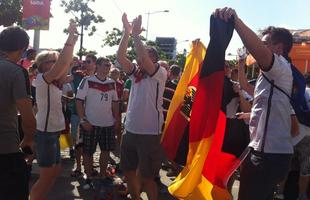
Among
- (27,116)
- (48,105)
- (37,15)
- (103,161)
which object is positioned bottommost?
(103,161)

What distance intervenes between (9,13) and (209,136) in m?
29.8

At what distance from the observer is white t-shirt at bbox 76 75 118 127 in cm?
699

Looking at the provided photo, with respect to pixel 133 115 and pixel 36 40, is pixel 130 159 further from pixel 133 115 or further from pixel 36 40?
pixel 36 40

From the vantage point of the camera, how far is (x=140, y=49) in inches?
198

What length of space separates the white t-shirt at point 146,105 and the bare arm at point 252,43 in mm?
2149

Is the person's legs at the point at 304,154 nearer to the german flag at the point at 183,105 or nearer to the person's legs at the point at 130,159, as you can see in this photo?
the german flag at the point at 183,105

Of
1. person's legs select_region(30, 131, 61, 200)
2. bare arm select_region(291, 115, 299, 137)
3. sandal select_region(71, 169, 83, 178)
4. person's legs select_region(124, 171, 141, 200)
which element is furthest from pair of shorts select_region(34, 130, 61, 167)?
bare arm select_region(291, 115, 299, 137)

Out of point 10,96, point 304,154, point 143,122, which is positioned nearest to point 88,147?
point 143,122

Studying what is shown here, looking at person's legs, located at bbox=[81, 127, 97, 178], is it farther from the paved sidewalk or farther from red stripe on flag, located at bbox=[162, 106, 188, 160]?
red stripe on flag, located at bbox=[162, 106, 188, 160]

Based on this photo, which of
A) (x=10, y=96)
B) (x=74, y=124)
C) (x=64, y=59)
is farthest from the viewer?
(x=74, y=124)

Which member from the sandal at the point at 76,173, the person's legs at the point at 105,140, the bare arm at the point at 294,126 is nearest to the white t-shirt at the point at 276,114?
the bare arm at the point at 294,126

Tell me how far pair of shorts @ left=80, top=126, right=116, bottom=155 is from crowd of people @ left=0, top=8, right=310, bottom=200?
0.05 ft

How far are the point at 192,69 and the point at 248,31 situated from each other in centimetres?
230

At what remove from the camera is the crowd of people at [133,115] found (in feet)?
10.9
